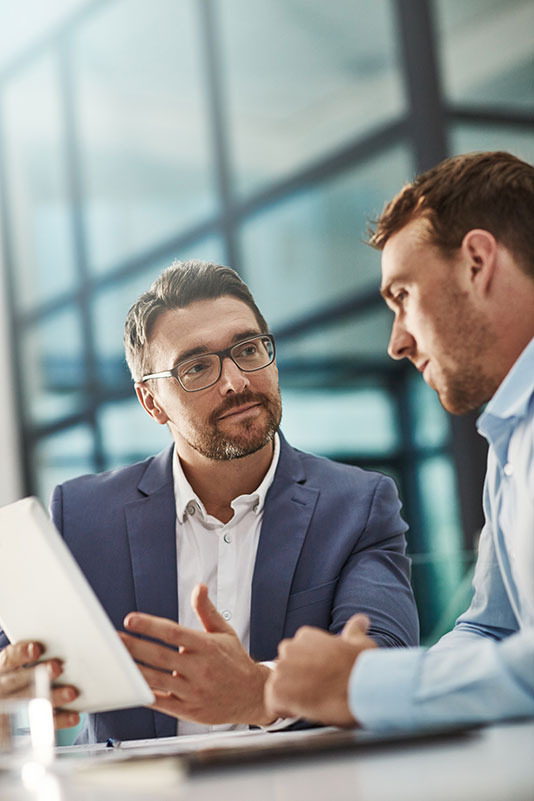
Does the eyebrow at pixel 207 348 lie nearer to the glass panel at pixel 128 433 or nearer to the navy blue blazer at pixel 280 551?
the navy blue blazer at pixel 280 551

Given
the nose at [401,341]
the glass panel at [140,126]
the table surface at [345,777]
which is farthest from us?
the glass panel at [140,126]

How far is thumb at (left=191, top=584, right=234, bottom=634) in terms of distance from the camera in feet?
5.01

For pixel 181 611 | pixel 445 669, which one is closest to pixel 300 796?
pixel 445 669

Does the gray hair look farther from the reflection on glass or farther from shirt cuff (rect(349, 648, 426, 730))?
the reflection on glass

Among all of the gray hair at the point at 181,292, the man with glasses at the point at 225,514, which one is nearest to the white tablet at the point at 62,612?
the man with glasses at the point at 225,514

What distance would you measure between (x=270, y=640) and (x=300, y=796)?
1234 mm

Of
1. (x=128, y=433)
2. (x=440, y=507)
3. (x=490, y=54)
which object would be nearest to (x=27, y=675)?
(x=440, y=507)

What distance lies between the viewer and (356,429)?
5.14m

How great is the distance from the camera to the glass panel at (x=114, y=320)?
6.65 meters

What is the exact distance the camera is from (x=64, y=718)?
155 centimetres

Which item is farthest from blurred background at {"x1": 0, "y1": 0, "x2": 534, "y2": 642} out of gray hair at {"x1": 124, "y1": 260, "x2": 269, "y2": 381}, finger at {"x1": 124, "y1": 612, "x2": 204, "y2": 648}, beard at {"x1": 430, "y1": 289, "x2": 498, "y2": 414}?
finger at {"x1": 124, "y1": 612, "x2": 204, "y2": 648}

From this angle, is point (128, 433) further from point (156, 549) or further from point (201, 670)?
point (201, 670)

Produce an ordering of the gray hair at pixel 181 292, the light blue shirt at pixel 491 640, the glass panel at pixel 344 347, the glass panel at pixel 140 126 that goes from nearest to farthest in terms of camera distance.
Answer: the light blue shirt at pixel 491 640, the gray hair at pixel 181 292, the glass panel at pixel 344 347, the glass panel at pixel 140 126

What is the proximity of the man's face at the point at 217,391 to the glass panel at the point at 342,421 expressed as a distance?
268 cm
